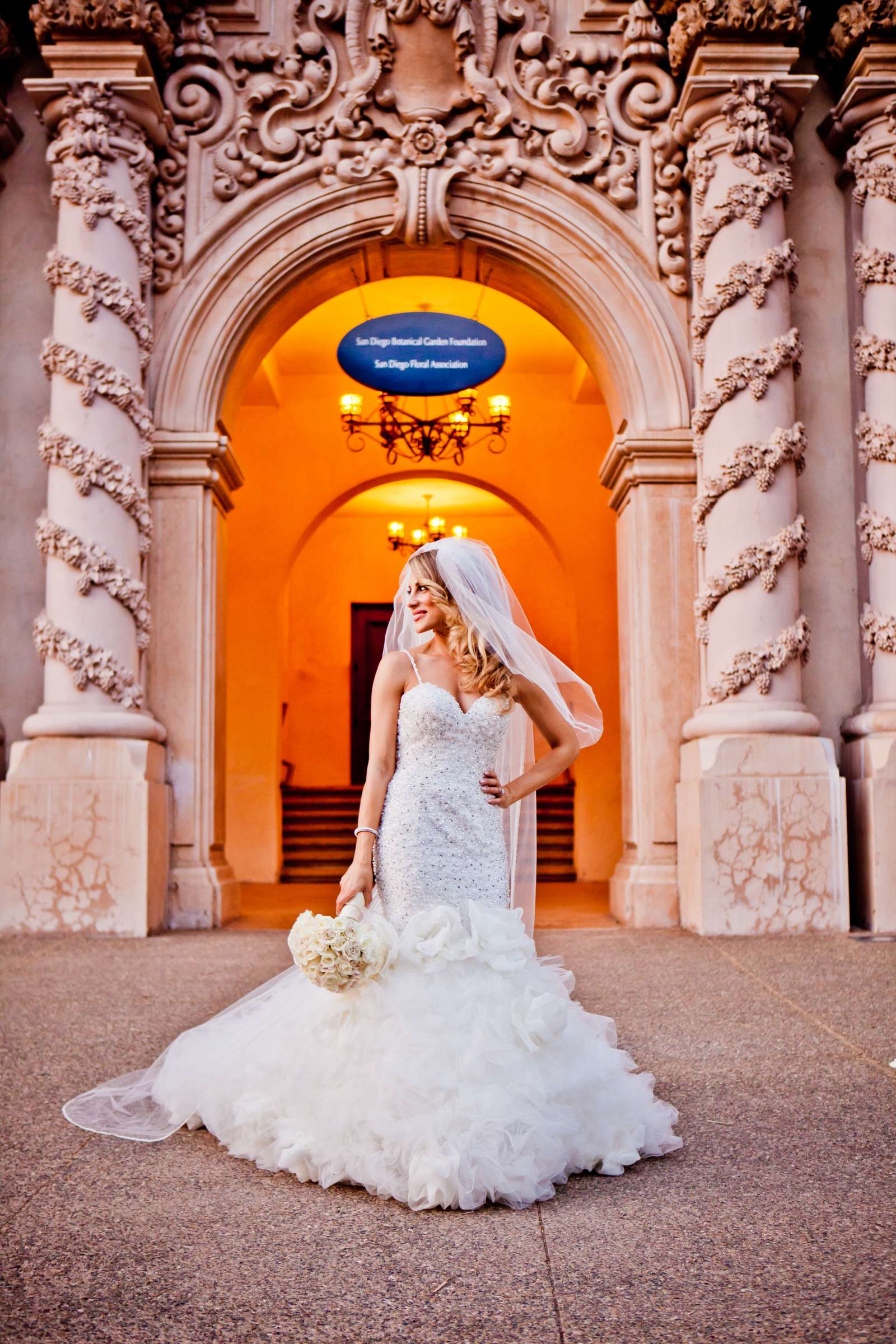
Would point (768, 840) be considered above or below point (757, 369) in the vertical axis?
below

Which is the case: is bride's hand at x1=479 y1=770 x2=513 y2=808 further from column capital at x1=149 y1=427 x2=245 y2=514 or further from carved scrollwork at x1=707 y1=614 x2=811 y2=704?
column capital at x1=149 y1=427 x2=245 y2=514

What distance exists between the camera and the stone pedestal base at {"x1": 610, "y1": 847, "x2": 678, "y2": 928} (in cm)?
802

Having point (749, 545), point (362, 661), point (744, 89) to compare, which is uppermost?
point (744, 89)

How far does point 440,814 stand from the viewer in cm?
349

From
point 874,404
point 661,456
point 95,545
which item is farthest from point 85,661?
point 874,404

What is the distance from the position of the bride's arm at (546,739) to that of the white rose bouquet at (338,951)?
66 centimetres

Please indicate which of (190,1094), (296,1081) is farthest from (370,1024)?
(190,1094)

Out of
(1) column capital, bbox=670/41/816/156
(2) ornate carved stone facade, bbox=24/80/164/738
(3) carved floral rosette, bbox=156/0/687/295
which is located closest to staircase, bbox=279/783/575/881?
→ (2) ornate carved stone facade, bbox=24/80/164/738

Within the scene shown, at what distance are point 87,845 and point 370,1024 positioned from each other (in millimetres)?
4844

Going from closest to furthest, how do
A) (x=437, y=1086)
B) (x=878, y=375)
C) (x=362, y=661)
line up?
(x=437, y=1086) → (x=878, y=375) → (x=362, y=661)

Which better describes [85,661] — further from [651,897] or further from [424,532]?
[424,532]

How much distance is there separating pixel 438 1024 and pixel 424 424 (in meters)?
10.2

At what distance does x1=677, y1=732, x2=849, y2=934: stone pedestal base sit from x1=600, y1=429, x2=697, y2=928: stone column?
63cm

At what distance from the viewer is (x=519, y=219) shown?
342 inches
